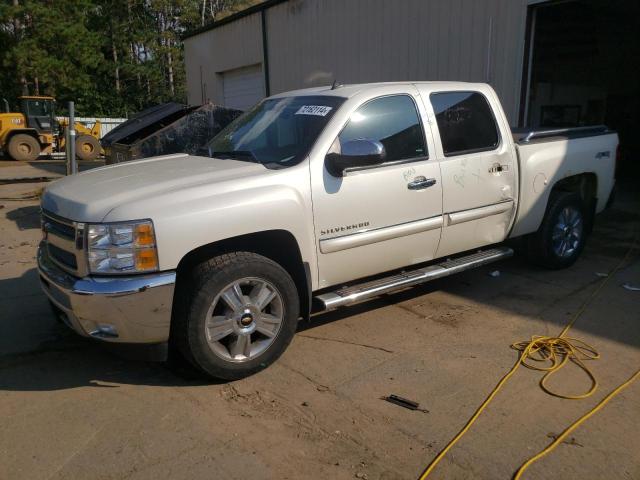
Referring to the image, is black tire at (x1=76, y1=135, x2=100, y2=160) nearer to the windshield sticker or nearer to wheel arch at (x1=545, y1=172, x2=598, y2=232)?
the windshield sticker

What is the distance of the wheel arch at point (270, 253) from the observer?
11.4ft

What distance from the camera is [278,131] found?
14.4 feet

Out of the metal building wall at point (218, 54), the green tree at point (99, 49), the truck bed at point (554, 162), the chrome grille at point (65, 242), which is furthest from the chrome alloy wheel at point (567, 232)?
the green tree at point (99, 49)

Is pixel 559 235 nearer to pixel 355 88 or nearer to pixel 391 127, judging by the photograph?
pixel 391 127

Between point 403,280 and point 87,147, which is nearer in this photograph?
point 403,280

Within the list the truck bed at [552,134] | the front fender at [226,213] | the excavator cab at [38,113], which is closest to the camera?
the front fender at [226,213]

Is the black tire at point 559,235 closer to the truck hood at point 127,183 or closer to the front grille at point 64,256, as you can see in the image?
the truck hood at point 127,183

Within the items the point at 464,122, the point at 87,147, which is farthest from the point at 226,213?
the point at 87,147

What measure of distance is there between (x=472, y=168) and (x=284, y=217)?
6.41 ft

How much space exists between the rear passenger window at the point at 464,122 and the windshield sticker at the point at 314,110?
1.01 meters

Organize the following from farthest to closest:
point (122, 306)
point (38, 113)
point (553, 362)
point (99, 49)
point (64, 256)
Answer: point (99, 49) < point (38, 113) < point (553, 362) < point (64, 256) < point (122, 306)

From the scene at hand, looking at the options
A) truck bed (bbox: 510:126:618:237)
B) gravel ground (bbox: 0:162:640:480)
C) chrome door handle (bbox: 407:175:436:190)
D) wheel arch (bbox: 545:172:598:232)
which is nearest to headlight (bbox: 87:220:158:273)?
gravel ground (bbox: 0:162:640:480)

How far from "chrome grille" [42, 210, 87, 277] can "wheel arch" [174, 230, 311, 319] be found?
0.59 m

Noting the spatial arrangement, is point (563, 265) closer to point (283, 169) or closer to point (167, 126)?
point (283, 169)
